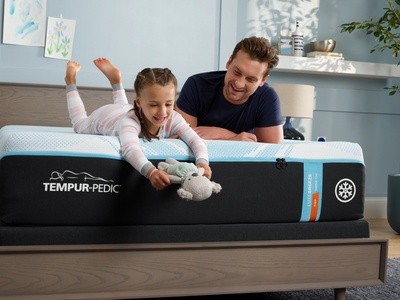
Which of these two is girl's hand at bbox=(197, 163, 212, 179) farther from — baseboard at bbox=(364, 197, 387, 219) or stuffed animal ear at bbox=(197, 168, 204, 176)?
baseboard at bbox=(364, 197, 387, 219)

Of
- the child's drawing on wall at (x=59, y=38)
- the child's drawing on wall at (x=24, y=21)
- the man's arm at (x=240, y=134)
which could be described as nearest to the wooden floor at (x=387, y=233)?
the man's arm at (x=240, y=134)

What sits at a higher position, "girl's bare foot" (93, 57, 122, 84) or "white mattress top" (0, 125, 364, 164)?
"girl's bare foot" (93, 57, 122, 84)

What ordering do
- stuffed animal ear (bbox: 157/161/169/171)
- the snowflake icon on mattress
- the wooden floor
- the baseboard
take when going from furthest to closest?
1. the baseboard
2. the wooden floor
3. the snowflake icon on mattress
4. stuffed animal ear (bbox: 157/161/169/171)

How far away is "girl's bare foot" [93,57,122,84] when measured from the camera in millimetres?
2869

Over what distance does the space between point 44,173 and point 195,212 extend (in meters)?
0.51

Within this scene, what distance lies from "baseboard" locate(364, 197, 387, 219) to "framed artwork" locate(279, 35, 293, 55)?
1.32 meters

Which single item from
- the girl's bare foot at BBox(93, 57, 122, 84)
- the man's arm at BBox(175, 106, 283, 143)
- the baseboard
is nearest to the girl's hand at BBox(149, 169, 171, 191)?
the man's arm at BBox(175, 106, 283, 143)

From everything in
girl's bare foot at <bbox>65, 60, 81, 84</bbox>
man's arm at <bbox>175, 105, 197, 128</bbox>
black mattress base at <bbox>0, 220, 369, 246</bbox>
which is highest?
girl's bare foot at <bbox>65, 60, 81, 84</bbox>

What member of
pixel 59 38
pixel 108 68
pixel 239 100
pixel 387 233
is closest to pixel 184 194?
pixel 239 100

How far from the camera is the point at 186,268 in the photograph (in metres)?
2.03

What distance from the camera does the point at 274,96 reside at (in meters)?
2.65

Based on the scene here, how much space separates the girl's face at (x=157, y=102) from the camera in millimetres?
2029

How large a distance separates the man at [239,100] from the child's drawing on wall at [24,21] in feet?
5.13

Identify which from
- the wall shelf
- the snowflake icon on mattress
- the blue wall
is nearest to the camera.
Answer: the snowflake icon on mattress
